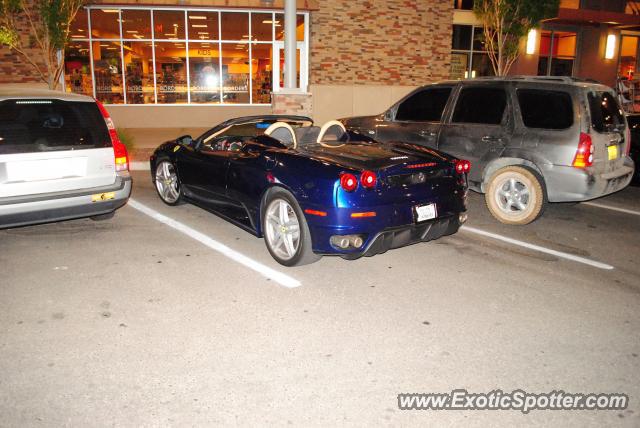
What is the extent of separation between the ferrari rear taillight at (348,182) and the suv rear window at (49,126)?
295 centimetres

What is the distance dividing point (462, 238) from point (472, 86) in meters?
2.45

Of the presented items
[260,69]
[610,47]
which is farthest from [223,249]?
[610,47]

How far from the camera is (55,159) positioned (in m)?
5.69

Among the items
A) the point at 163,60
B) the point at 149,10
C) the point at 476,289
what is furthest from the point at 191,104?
the point at 476,289

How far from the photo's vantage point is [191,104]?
19.7m

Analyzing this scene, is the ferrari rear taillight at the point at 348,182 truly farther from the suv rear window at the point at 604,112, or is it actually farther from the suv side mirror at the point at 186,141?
the suv rear window at the point at 604,112

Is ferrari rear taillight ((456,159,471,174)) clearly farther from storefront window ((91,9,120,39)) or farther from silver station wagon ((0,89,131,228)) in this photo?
storefront window ((91,9,120,39))

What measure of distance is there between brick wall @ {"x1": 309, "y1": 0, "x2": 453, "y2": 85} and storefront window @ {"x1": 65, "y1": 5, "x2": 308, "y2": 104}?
893mm

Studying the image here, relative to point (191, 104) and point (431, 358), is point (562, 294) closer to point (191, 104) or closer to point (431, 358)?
point (431, 358)

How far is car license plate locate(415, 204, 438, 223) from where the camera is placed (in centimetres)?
511

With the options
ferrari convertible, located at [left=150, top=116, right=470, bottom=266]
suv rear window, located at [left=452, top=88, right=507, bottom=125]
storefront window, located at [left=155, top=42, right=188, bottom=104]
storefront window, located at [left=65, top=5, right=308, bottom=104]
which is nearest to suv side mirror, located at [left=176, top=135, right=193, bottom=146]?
ferrari convertible, located at [left=150, top=116, right=470, bottom=266]

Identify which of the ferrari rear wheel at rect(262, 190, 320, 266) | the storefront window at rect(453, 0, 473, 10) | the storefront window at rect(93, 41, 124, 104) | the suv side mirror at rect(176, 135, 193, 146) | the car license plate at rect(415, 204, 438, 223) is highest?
the storefront window at rect(453, 0, 473, 10)

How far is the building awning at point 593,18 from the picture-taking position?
2236 centimetres

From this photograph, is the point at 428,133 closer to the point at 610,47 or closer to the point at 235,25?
the point at 235,25
